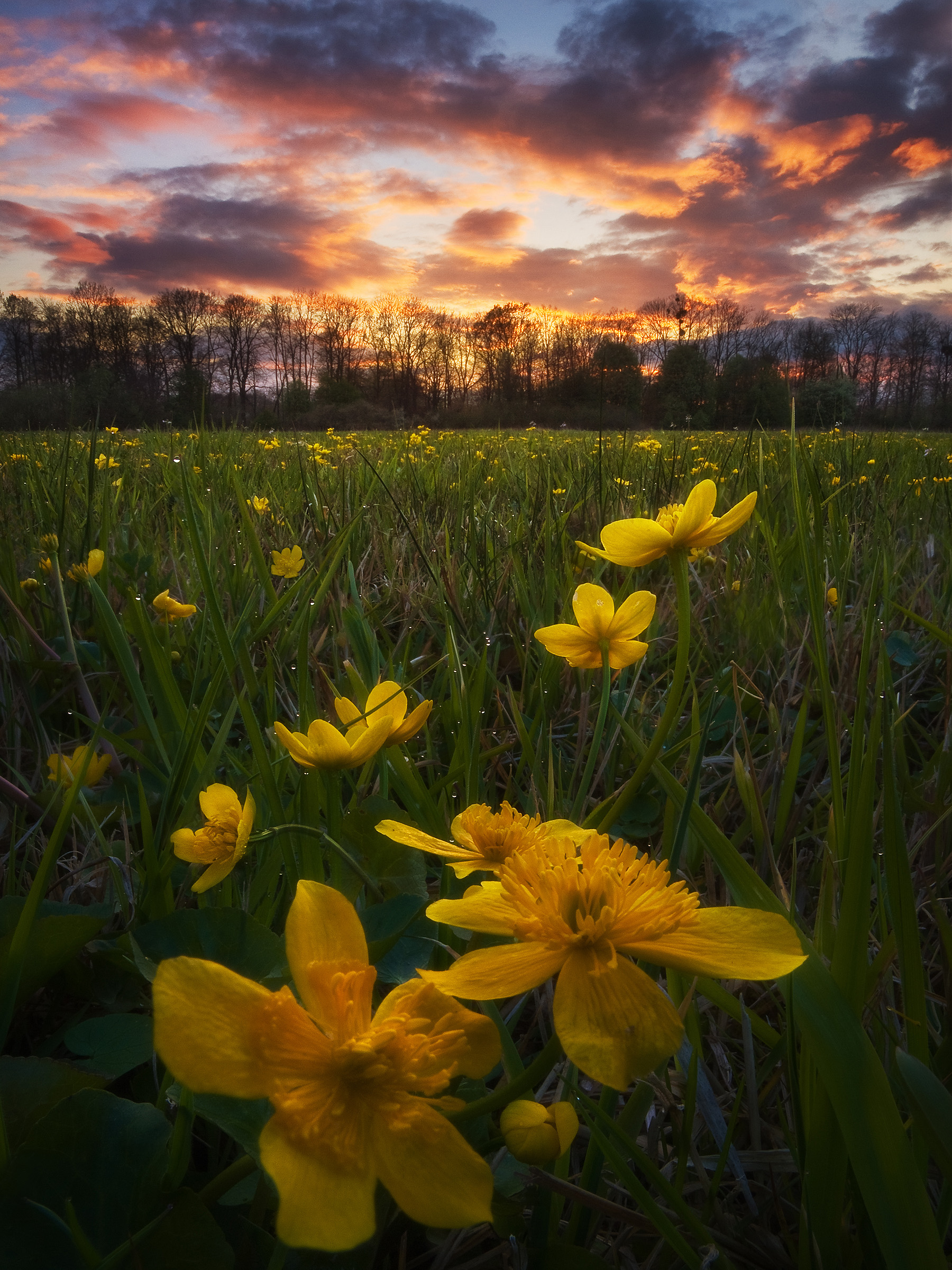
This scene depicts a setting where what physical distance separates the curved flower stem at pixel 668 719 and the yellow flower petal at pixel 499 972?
0.20 metres

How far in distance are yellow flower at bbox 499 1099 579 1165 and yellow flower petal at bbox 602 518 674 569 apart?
0.58 metres

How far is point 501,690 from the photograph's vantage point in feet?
5.60

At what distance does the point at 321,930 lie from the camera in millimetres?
458

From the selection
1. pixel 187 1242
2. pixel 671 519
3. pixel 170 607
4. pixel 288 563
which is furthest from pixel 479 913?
pixel 288 563

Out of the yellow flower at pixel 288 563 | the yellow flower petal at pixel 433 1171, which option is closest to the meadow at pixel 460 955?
the yellow flower petal at pixel 433 1171

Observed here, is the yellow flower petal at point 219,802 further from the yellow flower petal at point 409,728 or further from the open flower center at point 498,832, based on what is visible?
the open flower center at point 498,832

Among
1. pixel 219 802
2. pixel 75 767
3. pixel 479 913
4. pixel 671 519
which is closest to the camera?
pixel 479 913

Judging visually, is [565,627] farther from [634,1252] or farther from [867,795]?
[634,1252]

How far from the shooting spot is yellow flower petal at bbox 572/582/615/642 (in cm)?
89

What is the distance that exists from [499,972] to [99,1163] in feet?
1.14

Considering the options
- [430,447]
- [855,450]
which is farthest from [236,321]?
[855,450]

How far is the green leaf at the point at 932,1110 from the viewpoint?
46cm

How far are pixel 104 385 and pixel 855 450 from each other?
37.3 ft

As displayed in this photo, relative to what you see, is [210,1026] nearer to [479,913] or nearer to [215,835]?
[479,913]
